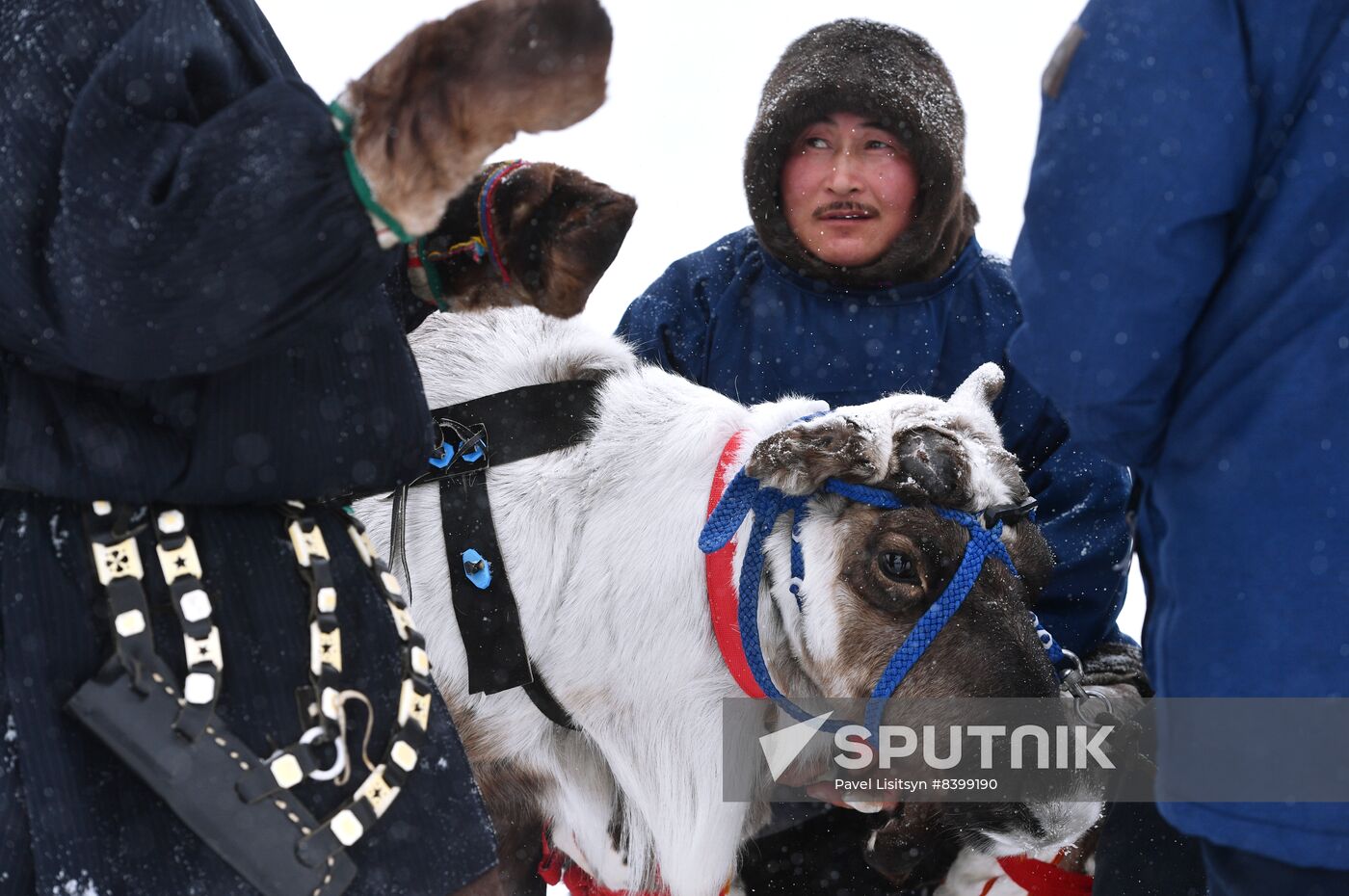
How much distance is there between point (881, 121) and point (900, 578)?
1.45 metres

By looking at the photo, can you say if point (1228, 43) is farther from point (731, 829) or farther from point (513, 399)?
point (731, 829)

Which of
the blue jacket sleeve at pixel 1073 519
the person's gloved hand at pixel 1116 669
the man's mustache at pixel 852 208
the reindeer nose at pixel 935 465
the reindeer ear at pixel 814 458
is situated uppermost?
the man's mustache at pixel 852 208

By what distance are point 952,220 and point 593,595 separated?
5.11ft

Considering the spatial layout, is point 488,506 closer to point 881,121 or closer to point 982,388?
point 982,388

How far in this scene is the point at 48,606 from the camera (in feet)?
3.22

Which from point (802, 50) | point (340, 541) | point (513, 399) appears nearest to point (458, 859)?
point (340, 541)

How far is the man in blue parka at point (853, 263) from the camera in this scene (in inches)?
109

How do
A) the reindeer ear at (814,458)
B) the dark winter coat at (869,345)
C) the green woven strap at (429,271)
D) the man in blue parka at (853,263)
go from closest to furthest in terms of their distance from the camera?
1. the green woven strap at (429,271)
2. the reindeer ear at (814,458)
3. the dark winter coat at (869,345)
4. the man in blue parka at (853,263)

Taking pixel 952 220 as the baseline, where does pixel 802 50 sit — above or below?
above

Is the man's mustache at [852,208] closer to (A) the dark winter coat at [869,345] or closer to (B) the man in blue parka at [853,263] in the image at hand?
(B) the man in blue parka at [853,263]

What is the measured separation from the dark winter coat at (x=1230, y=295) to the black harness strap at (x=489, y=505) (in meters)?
0.96

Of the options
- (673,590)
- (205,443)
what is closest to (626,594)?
(673,590)

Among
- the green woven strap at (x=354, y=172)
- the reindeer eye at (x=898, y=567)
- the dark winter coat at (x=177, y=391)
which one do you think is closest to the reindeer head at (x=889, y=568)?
the reindeer eye at (x=898, y=567)

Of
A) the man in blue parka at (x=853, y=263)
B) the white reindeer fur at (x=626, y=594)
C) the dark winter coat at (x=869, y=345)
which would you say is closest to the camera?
the white reindeer fur at (x=626, y=594)
